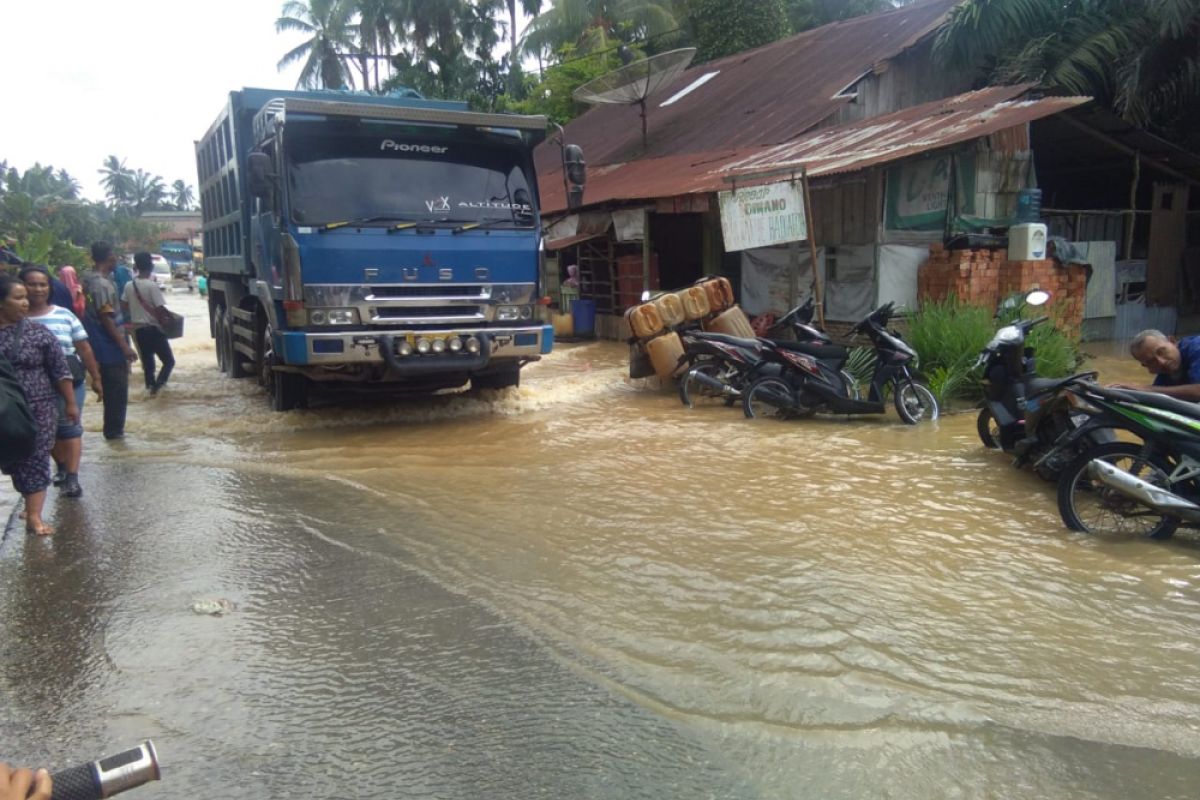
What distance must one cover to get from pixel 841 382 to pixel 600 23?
2389 centimetres

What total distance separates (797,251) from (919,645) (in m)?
8.99

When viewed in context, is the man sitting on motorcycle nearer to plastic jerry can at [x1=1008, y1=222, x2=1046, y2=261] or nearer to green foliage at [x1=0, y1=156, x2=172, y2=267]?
plastic jerry can at [x1=1008, y1=222, x2=1046, y2=261]

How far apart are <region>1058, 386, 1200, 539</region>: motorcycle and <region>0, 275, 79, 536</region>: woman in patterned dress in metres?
6.17

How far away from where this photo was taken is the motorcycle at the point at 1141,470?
15.2ft

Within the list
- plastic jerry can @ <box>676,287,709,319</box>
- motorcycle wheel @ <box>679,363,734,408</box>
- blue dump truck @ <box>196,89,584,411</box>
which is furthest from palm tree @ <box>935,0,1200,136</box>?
blue dump truck @ <box>196,89,584,411</box>

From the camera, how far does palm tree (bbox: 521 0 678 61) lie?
27481 millimetres

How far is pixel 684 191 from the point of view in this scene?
460 inches

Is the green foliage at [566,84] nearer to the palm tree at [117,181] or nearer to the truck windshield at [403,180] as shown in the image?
the truck windshield at [403,180]

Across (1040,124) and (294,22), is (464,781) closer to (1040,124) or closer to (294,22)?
(1040,124)

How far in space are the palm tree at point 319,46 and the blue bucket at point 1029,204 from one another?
109 feet

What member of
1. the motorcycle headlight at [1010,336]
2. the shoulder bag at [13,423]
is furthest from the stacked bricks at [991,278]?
the shoulder bag at [13,423]

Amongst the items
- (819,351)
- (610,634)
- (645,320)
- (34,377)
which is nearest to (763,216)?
(645,320)

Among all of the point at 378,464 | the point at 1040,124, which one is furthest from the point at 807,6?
the point at 378,464

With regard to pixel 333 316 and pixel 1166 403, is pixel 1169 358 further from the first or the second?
pixel 333 316
